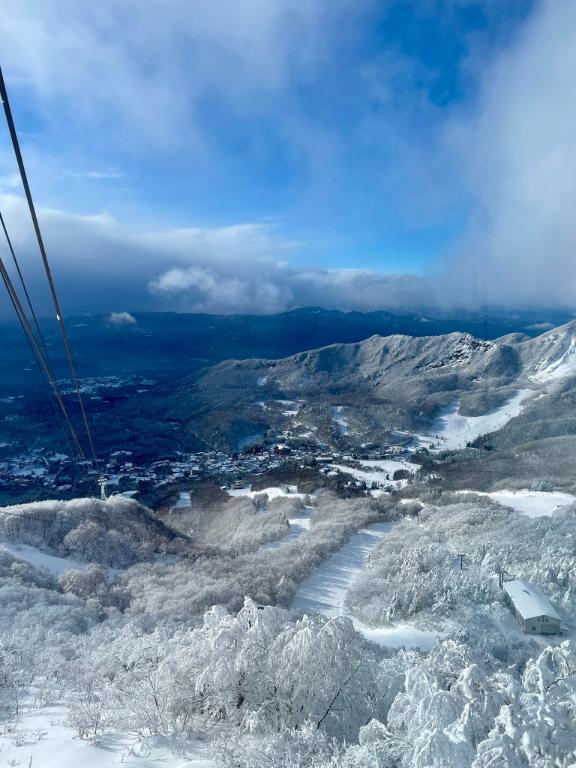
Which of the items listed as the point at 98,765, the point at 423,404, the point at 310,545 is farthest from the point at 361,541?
the point at 423,404

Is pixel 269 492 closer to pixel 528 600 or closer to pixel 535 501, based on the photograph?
pixel 535 501

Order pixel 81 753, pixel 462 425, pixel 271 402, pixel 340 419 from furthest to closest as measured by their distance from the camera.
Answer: pixel 271 402 < pixel 340 419 < pixel 462 425 < pixel 81 753

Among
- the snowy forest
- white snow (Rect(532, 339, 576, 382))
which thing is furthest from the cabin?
white snow (Rect(532, 339, 576, 382))

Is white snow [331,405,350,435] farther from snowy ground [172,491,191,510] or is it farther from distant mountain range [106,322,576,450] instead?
snowy ground [172,491,191,510]

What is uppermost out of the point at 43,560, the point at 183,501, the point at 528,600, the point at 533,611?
the point at 43,560

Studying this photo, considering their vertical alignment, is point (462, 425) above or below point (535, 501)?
below

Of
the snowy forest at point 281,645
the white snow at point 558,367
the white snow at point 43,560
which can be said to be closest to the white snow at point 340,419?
the snowy forest at point 281,645

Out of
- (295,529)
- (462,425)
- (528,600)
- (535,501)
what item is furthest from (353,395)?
(528,600)

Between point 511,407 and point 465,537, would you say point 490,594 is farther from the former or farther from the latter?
point 511,407
